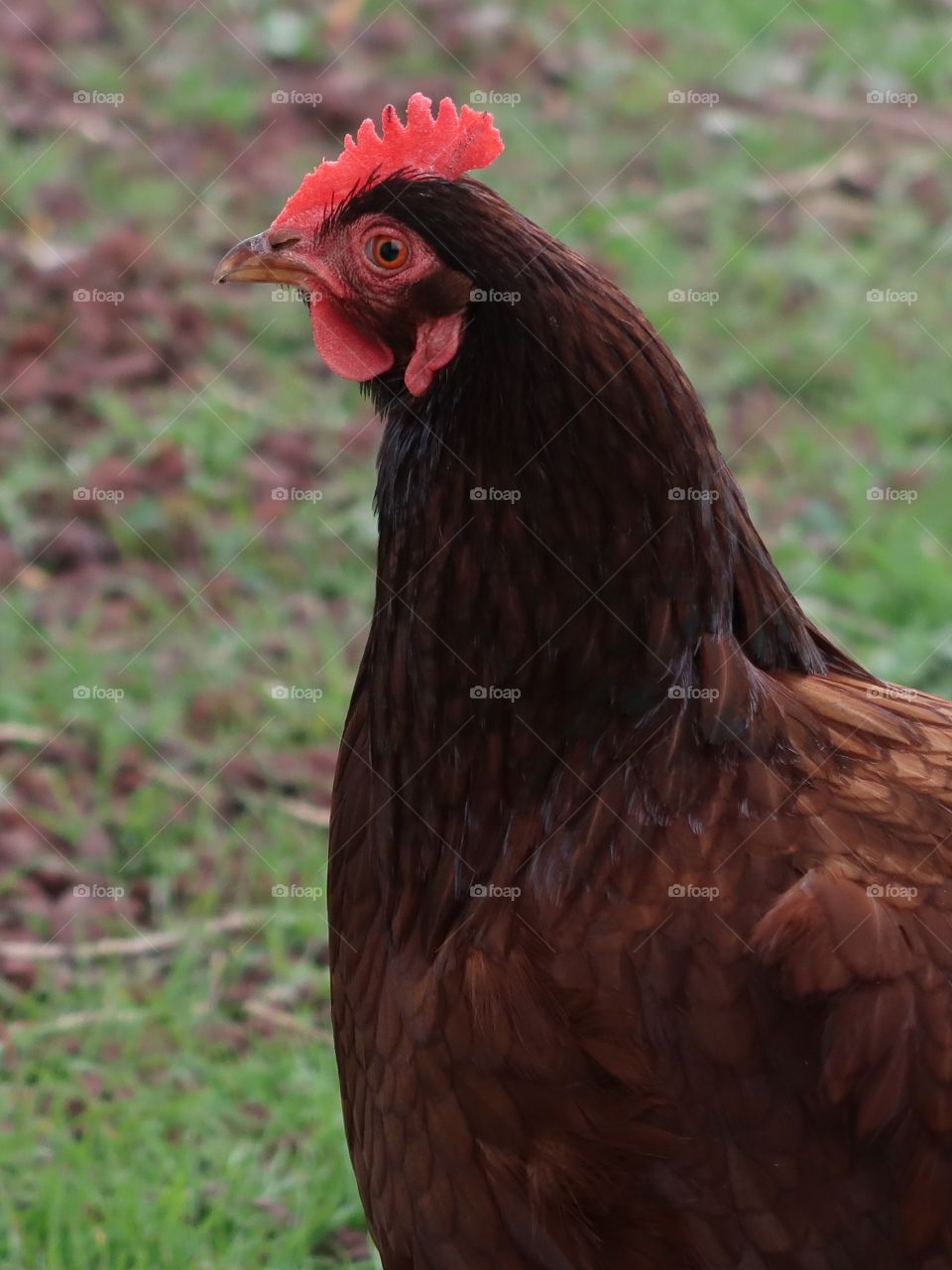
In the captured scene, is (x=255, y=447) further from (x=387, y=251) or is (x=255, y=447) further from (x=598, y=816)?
(x=598, y=816)

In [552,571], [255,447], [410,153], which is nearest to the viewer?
[552,571]

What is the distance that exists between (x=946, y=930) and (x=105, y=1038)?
2.37m

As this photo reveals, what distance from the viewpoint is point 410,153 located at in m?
2.65

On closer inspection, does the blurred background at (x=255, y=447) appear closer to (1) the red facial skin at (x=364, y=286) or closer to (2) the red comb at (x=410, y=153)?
(1) the red facial skin at (x=364, y=286)

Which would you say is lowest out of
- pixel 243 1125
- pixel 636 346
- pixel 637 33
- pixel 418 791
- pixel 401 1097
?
pixel 243 1125

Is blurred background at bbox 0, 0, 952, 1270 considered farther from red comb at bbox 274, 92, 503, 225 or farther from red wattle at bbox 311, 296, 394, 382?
red comb at bbox 274, 92, 503, 225

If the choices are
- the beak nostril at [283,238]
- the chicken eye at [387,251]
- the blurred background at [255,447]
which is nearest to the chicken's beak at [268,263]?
the beak nostril at [283,238]

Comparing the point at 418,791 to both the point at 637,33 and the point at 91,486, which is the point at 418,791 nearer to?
the point at 91,486

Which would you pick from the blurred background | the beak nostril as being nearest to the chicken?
the beak nostril

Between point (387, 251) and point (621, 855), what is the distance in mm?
989

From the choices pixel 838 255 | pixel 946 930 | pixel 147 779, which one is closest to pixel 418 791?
pixel 946 930

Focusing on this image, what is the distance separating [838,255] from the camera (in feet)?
23.2

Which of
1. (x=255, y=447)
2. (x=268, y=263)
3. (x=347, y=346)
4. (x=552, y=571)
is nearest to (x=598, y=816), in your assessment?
(x=552, y=571)

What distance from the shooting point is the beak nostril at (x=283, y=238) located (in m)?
2.70
